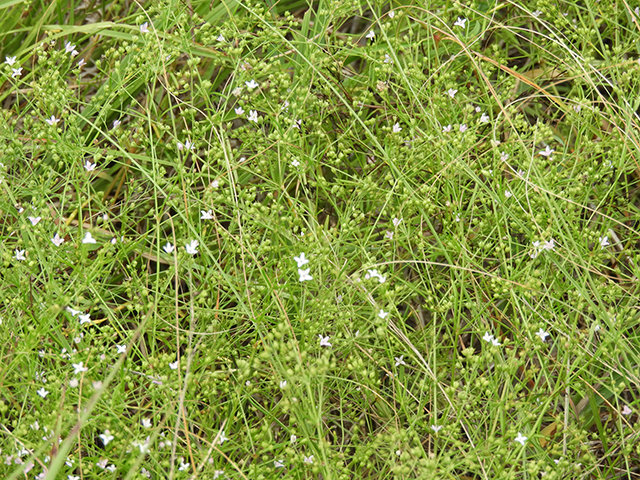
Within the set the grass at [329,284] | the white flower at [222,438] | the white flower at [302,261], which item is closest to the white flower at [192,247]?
the grass at [329,284]

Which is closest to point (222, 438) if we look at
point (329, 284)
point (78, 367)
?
point (78, 367)

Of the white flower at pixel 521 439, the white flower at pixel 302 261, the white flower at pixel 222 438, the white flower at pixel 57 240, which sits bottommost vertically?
the white flower at pixel 521 439

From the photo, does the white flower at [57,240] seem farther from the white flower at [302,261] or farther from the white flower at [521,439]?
the white flower at [521,439]

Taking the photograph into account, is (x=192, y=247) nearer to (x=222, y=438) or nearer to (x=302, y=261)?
(x=302, y=261)

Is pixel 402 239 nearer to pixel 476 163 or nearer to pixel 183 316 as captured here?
pixel 476 163

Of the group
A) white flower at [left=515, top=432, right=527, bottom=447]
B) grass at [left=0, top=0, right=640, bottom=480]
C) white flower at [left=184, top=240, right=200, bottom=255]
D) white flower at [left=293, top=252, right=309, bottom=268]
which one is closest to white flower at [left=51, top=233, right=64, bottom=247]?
grass at [left=0, top=0, right=640, bottom=480]

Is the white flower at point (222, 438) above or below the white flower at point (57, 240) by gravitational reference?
below

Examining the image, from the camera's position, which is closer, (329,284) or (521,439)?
(521,439)

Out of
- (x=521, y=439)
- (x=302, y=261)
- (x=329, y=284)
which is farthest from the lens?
(x=329, y=284)
